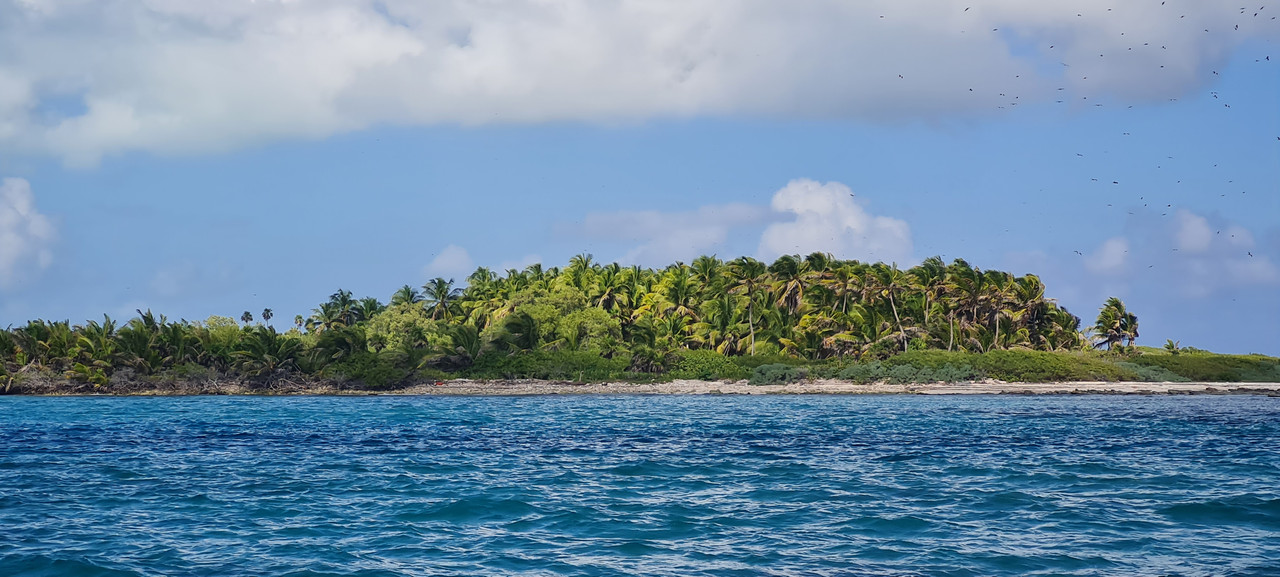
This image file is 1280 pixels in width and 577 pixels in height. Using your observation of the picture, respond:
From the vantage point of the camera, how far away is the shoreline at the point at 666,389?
268ft

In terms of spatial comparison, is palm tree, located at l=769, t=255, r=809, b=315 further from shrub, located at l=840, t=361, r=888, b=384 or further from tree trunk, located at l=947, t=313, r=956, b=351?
tree trunk, located at l=947, t=313, r=956, b=351

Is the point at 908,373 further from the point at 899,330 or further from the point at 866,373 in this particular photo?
the point at 899,330

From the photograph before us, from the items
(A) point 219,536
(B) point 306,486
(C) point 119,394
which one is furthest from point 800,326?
(A) point 219,536

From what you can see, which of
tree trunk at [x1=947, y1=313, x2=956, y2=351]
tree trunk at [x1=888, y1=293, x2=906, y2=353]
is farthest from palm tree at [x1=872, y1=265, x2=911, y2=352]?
tree trunk at [x1=947, y1=313, x2=956, y2=351]

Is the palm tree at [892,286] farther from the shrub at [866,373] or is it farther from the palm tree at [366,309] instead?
the palm tree at [366,309]

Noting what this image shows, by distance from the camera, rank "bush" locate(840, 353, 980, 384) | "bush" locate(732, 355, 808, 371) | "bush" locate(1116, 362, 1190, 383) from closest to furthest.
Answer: "bush" locate(840, 353, 980, 384) < "bush" locate(1116, 362, 1190, 383) < "bush" locate(732, 355, 808, 371)

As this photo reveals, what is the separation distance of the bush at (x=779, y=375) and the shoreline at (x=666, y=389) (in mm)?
738

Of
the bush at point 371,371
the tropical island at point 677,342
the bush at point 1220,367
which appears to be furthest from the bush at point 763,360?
the bush at point 1220,367

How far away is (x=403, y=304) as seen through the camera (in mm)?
101625

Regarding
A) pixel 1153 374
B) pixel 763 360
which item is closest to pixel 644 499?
pixel 763 360

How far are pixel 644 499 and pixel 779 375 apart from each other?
211 feet

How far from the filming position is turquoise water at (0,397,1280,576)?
16.5 m

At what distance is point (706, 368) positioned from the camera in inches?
3445

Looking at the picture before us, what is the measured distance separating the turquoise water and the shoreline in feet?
120
